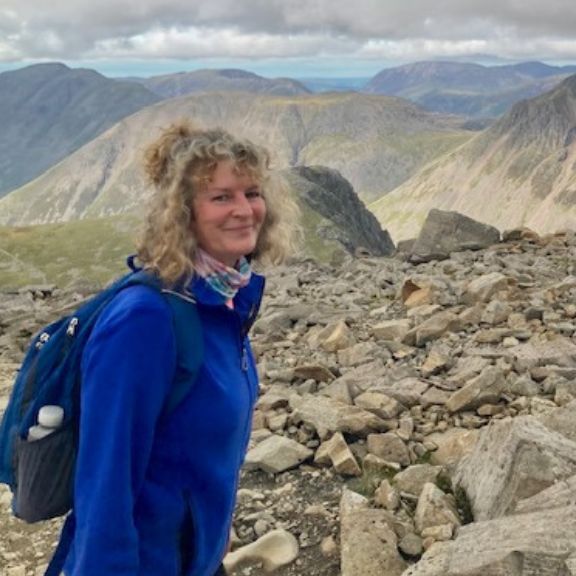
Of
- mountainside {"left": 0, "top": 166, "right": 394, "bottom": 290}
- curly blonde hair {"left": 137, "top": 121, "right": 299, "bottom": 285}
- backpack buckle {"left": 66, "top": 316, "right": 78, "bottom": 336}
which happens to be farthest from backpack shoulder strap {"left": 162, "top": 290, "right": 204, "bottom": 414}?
mountainside {"left": 0, "top": 166, "right": 394, "bottom": 290}

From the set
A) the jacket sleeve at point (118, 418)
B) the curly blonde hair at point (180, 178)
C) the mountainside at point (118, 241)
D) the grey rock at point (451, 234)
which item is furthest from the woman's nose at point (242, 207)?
the mountainside at point (118, 241)

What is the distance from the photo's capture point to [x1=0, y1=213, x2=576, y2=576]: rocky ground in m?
7.26

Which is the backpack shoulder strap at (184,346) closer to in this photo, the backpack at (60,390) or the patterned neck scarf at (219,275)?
the backpack at (60,390)

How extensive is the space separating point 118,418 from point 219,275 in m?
1.22

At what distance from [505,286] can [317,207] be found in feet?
495

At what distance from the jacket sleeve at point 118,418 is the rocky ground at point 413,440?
3117mm

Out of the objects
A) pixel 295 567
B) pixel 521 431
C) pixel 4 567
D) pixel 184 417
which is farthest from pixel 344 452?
pixel 184 417

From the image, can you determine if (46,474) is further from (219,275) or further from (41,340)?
(219,275)

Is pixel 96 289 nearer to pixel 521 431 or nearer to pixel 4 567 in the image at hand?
pixel 4 567

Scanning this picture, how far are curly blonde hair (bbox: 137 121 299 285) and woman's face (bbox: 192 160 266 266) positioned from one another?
55mm

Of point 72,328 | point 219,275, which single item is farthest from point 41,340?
point 219,275

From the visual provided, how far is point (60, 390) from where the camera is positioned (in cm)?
439

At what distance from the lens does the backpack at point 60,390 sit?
4340 millimetres

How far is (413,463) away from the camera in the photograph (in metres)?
10.3
